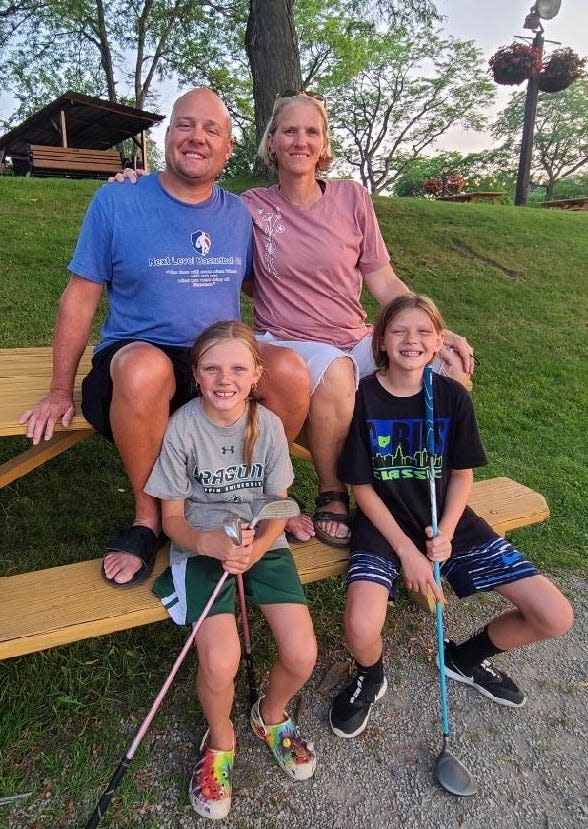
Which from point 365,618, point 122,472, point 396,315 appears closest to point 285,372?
point 396,315

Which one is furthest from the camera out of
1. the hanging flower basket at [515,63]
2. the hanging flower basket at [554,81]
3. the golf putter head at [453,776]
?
the hanging flower basket at [554,81]

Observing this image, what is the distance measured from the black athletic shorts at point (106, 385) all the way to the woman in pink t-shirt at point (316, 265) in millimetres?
523

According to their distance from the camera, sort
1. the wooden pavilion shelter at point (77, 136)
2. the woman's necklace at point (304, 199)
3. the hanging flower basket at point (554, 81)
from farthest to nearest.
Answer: the hanging flower basket at point (554, 81) → the wooden pavilion shelter at point (77, 136) → the woman's necklace at point (304, 199)

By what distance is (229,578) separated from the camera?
2.16 metres

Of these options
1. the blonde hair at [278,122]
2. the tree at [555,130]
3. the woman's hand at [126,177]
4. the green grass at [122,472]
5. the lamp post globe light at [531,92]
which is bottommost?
the green grass at [122,472]

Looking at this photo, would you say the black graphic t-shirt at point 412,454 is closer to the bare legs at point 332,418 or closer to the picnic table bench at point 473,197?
the bare legs at point 332,418

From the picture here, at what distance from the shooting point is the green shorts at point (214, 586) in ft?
6.81

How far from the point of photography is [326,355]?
105 inches

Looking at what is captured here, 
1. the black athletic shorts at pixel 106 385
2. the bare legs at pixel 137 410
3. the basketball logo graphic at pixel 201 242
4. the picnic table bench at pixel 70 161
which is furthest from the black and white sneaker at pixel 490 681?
the picnic table bench at pixel 70 161

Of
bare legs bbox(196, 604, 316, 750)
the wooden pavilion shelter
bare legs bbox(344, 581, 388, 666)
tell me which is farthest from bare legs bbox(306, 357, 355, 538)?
the wooden pavilion shelter

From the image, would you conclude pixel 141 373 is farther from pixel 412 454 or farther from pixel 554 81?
pixel 554 81

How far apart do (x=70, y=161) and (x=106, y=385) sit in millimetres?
13013

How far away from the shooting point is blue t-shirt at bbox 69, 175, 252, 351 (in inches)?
99.0

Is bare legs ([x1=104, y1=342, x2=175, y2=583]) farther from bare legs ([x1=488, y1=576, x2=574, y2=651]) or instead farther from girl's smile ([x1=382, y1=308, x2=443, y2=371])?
bare legs ([x1=488, y1=576, x2=574, y2=651])
